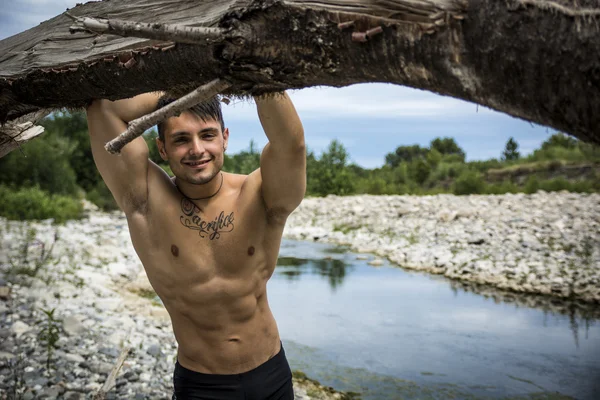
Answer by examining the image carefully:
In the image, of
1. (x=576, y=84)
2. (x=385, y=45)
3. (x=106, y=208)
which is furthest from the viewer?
(x=106, y=208)

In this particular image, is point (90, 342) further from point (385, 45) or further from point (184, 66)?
point (385, 45)

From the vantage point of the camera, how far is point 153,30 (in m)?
1.36

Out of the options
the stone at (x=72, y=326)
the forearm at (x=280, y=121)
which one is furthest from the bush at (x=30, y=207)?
the forearm at (x=280, y=121)

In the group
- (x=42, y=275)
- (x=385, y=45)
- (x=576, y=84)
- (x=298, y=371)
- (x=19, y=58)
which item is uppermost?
(x=19, y=58)

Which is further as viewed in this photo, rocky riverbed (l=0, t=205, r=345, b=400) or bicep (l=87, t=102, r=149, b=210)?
rocky riverbed (l=0, t=205, r=345, b=400)

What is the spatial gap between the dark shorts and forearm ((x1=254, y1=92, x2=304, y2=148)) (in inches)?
42.6

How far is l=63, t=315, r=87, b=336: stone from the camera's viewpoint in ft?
17.2

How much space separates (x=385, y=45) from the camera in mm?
1227

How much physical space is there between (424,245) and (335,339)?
197 inches

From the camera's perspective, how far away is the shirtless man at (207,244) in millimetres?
2363

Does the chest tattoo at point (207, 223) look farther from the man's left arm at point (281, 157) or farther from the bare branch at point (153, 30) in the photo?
the bare branch at point (153, 30)

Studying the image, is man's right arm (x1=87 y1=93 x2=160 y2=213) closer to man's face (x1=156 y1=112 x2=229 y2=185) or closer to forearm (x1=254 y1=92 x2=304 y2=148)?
man's face (x1=156 y1=112 x2=229 y2=185)

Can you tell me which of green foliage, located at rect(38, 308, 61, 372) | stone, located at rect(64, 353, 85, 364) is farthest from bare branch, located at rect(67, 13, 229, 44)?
stone, located at rect(64, 353, 85, 364)

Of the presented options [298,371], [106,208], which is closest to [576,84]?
[298,371]
